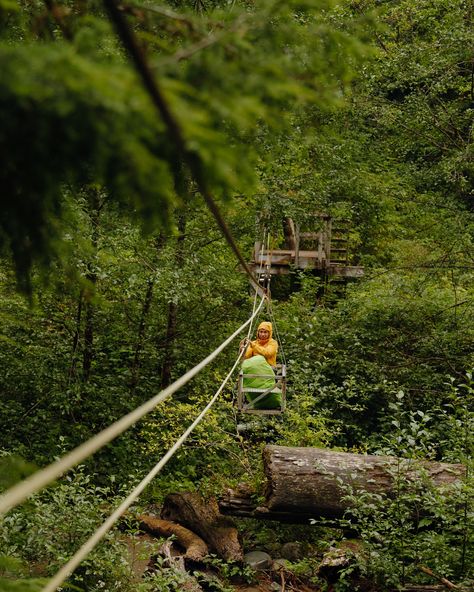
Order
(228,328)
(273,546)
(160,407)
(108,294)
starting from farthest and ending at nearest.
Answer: (228,328) → (108,294) → (160,407) → (273,546)

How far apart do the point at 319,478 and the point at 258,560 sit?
1639 mm

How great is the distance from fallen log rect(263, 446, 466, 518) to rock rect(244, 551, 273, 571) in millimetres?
1111

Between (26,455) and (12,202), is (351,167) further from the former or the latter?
(12,202)

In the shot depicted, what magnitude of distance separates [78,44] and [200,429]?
26.7ft

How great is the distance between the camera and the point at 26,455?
9.55m

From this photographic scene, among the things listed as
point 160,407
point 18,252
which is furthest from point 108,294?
point 18,252

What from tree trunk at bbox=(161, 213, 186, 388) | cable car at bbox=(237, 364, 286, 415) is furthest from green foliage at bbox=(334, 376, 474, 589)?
tree trunk at bbox=(161, 213, 186, 388)

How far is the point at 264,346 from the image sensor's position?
7.64 m

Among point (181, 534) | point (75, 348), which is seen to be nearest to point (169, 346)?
point (75, 348)

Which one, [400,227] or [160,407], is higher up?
[400,227]

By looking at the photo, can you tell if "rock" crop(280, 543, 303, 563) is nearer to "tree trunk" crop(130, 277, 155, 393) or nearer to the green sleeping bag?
the green sleeping bag

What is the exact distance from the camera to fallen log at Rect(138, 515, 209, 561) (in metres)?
7.98

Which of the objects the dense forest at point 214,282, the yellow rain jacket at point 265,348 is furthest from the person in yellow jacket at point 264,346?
the dense forest at point 214,282

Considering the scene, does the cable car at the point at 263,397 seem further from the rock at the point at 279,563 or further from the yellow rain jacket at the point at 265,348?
the rock at the point at 279,563
